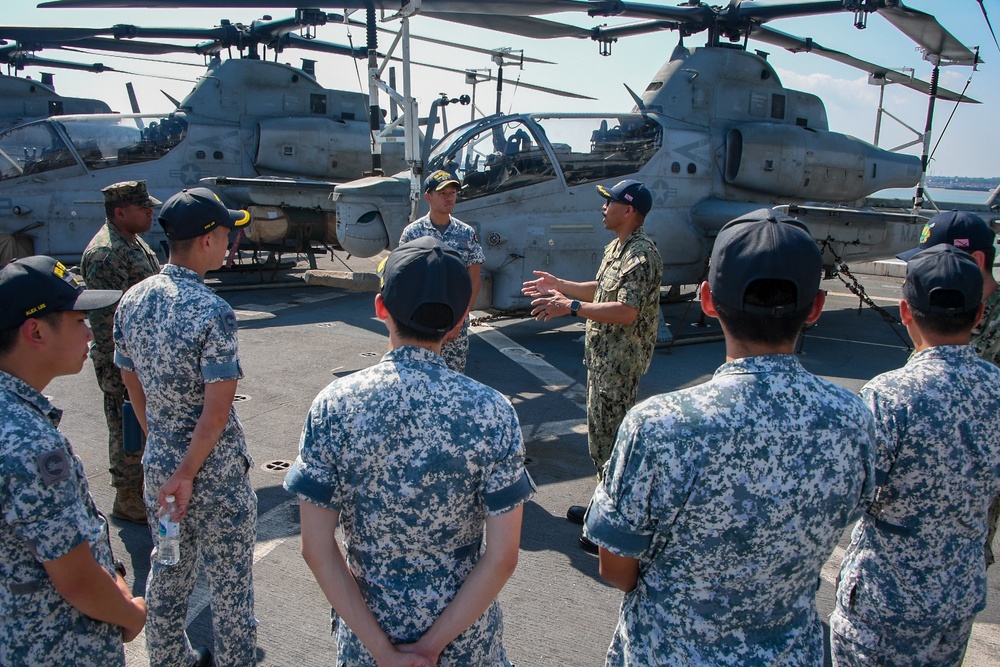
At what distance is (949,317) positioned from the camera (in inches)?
87.2

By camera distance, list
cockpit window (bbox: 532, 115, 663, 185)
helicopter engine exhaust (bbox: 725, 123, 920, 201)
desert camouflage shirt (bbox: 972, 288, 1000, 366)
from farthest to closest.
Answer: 1. helicopter engine exhaust (bbox: 725, 123, 920, 201)
2. cockpit window (bbox: 532, 115, 663, 185)
3. desert camouflage shirt (bbox: 972, 288, 1000, 366)

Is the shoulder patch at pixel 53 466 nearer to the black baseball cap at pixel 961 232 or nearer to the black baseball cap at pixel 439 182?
the black baseball cap at pixel 961 232

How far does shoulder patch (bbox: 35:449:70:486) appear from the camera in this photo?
1678mm

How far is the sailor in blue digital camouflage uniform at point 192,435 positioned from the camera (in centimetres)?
258

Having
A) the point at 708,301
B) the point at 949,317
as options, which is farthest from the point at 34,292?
the point at 949,317

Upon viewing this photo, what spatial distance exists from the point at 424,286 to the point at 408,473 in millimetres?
454

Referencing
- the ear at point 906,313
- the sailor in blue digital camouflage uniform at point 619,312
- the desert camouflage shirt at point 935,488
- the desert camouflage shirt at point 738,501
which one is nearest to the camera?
the desert camouflage shirt at point 738,501

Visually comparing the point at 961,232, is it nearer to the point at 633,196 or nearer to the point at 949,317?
the point at 949,317

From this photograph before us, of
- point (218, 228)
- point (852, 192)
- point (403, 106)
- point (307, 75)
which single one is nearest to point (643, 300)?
point (218, 228)

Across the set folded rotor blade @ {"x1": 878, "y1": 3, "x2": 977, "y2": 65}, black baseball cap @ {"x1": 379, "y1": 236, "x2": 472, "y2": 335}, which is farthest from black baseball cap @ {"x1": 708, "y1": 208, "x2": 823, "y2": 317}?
folded rotor blade @ {"x1": 878, "y1": 3, "x2": 977, "y2": 65}

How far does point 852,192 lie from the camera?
34.6ft

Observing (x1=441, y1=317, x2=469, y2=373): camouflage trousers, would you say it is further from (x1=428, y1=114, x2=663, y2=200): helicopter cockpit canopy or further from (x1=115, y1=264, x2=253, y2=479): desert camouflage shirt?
(x1=428, y1=114, x2=663, y2=200): helicopter cockpit canopy

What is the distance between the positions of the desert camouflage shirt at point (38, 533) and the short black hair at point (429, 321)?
0.89 metres

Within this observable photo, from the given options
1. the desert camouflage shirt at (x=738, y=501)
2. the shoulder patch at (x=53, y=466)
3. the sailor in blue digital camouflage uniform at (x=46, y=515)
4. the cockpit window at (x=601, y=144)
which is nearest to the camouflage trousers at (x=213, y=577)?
the sailor in blue digital camouflage uniform at (x=46, y=515)
